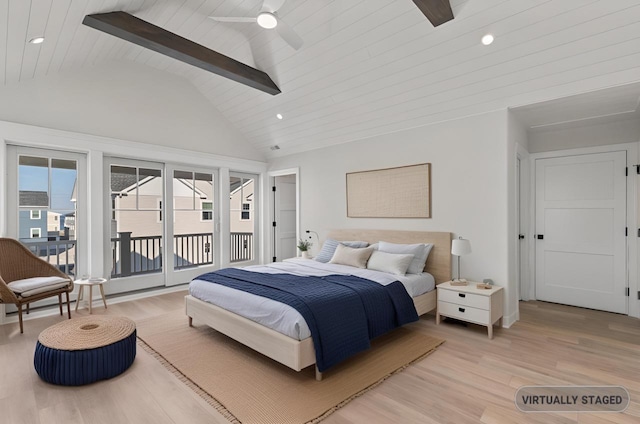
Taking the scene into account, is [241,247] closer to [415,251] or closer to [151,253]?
[151,253]

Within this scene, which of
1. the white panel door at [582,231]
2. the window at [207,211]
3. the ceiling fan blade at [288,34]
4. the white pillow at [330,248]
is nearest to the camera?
the ceiling fan blade at [288,34]

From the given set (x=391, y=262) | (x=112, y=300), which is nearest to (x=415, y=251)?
(x=391, y=262)

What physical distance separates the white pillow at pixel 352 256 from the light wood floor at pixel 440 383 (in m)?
1.07

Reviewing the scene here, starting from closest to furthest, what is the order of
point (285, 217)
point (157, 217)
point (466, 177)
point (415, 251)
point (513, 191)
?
1. point (513, 191)
2. point (466, 177)
3. point (415, 251)
4. point (157, 217)
5. point (285, 217)

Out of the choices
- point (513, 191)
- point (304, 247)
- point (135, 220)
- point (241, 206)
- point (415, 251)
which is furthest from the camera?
point (241, 206)

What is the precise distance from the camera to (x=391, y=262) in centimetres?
379

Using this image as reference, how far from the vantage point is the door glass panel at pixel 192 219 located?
5340mm

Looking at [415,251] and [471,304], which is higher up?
[415,251]

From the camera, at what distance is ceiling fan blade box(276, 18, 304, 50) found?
2.81 metres

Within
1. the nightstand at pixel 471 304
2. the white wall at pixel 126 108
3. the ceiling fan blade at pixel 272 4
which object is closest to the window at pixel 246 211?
the white wall at pixel 126 108

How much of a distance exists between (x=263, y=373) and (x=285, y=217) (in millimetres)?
4305

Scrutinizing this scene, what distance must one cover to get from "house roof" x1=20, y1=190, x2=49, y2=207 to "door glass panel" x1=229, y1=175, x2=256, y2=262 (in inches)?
106

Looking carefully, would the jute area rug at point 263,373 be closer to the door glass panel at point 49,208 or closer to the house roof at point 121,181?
the door glass panel at point 49,208

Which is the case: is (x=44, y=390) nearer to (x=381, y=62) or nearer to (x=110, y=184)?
(x=110, y=184)
